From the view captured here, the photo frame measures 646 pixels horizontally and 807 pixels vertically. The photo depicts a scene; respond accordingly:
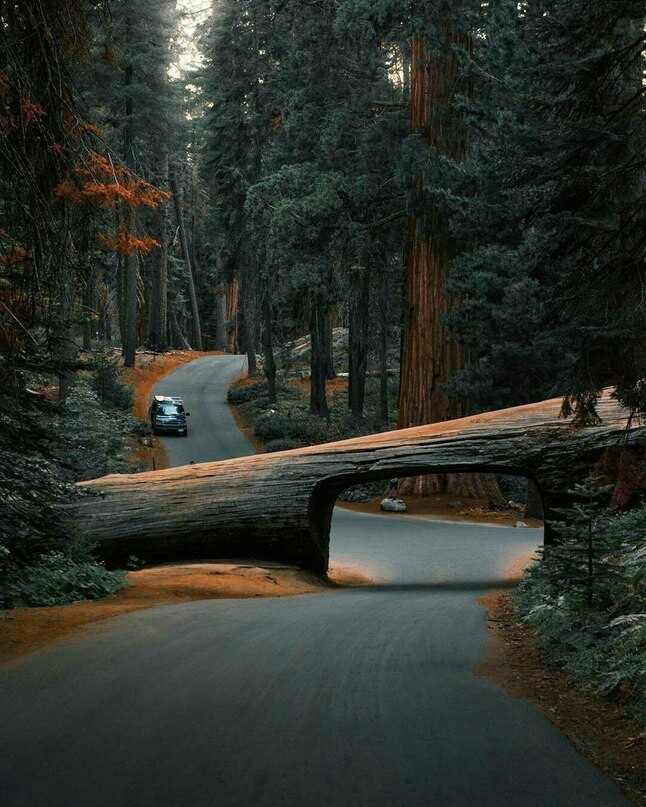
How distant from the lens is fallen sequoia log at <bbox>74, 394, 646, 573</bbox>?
14109mm

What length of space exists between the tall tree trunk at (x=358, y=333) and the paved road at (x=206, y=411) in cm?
486

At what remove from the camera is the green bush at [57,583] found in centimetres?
1031

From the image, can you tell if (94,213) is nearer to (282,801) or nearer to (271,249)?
(282,801)

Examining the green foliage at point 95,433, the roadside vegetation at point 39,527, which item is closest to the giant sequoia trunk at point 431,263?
the green foliage at point 95,433

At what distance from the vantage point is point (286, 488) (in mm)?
14539

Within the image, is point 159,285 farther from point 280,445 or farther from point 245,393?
point 280,445

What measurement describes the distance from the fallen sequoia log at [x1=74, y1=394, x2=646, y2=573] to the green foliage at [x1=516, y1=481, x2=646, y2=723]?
14.6 ft

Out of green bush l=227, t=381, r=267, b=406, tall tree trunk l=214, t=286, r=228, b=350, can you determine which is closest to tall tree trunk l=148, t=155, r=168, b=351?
green bush l=227, t=381, r=267, b=406

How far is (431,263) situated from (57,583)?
16.3 m

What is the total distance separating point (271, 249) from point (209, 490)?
1677cm

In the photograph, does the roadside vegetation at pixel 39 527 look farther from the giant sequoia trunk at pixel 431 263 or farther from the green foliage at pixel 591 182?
the giant sequoia trunk at pixel 431 263

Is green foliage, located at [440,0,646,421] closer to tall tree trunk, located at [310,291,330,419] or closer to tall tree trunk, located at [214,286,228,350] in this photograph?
tall tree trunk, located at [310,291,330,419]

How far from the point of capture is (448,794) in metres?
4.31

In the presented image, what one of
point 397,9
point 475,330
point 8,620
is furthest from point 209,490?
point 397,9
